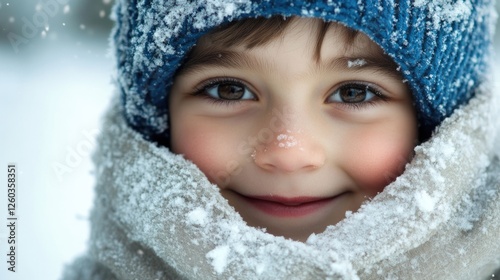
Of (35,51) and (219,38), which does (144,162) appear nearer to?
(219,38)

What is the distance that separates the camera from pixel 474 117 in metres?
1.04

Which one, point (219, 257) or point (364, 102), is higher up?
point (364, 102)

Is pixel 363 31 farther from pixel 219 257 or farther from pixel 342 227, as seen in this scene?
pixel 219 257

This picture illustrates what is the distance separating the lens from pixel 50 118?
9.25ft

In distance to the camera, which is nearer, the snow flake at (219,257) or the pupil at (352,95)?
the snow flake at (219,257)

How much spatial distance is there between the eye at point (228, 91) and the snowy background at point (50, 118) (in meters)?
0.30

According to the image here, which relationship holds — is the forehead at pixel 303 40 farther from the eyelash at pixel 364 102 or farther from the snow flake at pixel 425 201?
the snow flake at pixel 425 201

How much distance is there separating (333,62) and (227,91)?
0.71 feet

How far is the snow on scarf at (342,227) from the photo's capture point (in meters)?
0.89

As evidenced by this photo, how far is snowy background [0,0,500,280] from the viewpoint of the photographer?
192 centimetres

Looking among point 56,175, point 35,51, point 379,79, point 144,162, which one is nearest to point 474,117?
point 379,79

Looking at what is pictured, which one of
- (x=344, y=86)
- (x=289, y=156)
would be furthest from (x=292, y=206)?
(x=344, y=86)

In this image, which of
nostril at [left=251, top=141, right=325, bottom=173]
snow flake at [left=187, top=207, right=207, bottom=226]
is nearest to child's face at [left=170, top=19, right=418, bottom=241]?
nostril at [left=251, top=141, right=325, bottom=173]

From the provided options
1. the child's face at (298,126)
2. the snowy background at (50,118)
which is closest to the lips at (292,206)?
the child's face at (298,126)
